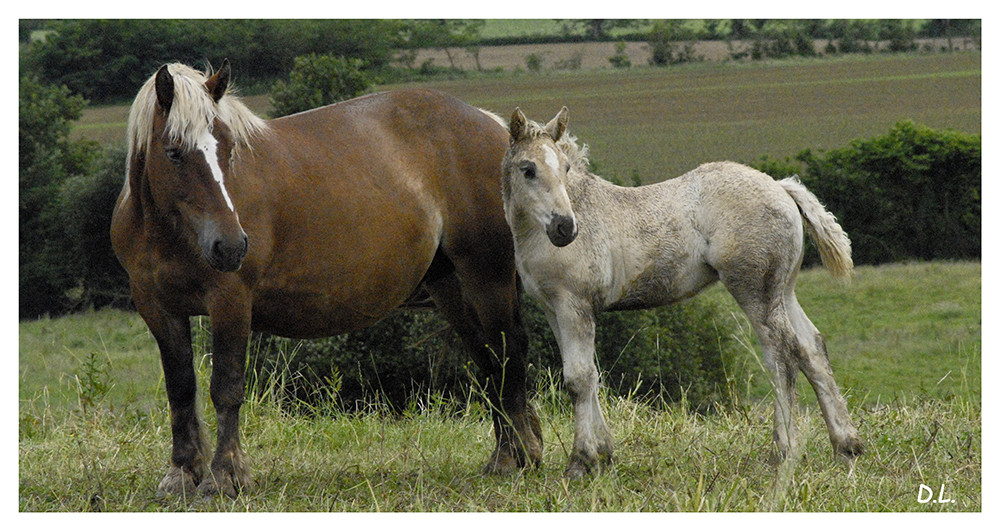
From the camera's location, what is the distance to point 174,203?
14.8ft

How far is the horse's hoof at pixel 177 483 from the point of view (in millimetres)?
5039

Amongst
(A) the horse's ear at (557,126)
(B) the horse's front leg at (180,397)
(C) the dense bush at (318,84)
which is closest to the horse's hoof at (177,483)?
(B) the horse's front leg at (180,397)

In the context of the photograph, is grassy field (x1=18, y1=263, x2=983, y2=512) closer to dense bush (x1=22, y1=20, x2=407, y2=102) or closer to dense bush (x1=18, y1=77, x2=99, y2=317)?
dense bush (x1=22, y1=20, x2=407, y2=102)

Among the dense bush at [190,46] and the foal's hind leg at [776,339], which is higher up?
the dense bush at [190,46]

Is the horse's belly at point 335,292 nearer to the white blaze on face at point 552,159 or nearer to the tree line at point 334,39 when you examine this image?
the white blaze on face at point 552,159

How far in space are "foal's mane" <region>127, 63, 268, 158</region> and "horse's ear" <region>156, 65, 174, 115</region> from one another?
0.12 ft

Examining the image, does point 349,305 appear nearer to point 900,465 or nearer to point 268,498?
point 268,498

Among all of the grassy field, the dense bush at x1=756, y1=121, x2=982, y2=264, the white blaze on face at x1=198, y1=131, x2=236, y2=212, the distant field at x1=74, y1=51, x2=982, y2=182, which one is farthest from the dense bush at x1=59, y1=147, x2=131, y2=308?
the white blaze on face at x1=198, y1=131, x2=236, y2=212

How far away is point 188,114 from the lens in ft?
14.4

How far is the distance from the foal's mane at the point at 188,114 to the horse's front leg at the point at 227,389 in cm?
86

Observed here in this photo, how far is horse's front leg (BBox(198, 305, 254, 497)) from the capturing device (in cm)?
468

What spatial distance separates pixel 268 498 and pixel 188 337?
37.4 inches
